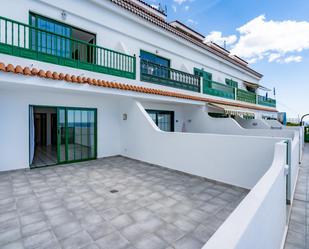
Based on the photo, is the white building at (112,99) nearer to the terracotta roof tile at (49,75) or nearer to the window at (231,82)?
the terracotta roof tile at (49,75)

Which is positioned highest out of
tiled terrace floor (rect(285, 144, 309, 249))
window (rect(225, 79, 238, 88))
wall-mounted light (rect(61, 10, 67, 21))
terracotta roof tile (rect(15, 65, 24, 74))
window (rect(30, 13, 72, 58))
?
wall-mounted light (rect(61, 10, 67, 21))

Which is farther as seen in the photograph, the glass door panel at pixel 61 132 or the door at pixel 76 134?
the door at pixel 76 134

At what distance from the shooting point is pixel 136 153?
34.5 feet

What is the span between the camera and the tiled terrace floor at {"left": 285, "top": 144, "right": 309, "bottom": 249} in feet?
12.6

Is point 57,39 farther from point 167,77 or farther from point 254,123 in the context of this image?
point 254,123

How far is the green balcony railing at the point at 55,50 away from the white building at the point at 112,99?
4 cm

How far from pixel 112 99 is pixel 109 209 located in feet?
25.2

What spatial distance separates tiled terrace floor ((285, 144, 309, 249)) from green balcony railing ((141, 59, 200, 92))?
901cm

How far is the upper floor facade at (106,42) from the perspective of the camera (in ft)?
25.7

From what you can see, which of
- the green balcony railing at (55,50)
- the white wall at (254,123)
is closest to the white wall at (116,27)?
the green balcony railing at (55,50)

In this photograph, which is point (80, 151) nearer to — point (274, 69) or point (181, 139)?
point (181, 139)

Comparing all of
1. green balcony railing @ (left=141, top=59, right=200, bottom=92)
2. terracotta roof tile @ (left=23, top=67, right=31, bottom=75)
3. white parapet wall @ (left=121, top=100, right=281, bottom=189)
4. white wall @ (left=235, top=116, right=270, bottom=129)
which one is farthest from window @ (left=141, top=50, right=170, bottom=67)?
white wall @ (left=235, top=116, right=270, bottom=129)

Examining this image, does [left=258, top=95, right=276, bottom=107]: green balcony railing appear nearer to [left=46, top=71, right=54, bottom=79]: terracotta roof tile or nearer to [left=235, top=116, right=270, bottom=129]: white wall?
[left=235, top=116, right=270, bottom=129]: white wall

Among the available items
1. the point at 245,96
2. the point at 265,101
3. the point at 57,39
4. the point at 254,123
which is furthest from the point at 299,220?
the point at 265,101
